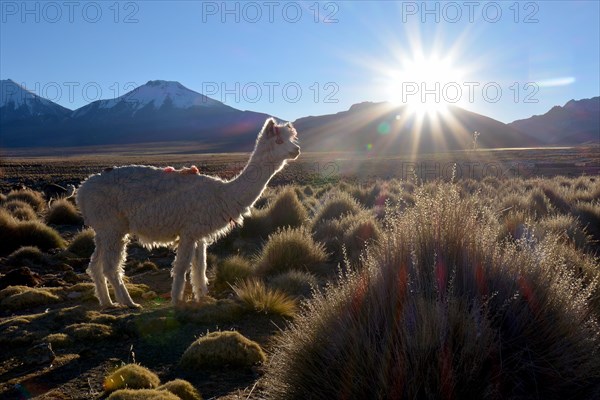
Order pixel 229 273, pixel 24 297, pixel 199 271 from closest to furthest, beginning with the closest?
1. pixel 24 297
2. pixel 199 271
3. pixel 229 273

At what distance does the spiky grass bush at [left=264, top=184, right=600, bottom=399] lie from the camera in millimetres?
3236

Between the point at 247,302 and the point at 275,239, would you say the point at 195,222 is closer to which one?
the point at 247,302

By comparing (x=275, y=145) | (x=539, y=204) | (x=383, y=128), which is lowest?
(x=539, y=204)

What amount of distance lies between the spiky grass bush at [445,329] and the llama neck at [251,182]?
12.7ft

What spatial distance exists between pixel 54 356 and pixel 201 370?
1.48 m

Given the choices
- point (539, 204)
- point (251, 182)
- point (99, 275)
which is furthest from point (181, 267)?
point (539, 204)

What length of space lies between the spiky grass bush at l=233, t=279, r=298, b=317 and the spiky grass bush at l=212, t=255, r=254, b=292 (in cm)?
163

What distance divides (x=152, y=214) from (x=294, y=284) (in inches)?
95.3

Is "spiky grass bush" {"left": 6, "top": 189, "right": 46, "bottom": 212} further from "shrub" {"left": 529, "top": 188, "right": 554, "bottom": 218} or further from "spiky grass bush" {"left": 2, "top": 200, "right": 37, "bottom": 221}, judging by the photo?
"shrub" {"left": 529, "top": 188, "right": 554, "bottom": 218}

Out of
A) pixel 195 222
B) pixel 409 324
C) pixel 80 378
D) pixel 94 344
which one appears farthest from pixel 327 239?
pixel 409 324

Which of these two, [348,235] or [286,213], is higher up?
[286,213]

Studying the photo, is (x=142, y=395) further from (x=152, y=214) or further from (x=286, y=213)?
(x=286, y=213)

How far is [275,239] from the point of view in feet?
32.9

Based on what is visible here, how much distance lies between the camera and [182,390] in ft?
14.1
